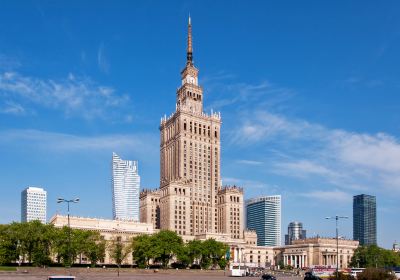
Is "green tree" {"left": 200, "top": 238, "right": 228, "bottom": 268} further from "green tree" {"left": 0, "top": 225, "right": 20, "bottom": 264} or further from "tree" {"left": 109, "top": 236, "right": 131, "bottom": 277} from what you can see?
"green tree" {"left": 0, "top": 225, "right": 20, "bottom": 264}

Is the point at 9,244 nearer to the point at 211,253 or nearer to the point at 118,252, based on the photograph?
the point at 118,252

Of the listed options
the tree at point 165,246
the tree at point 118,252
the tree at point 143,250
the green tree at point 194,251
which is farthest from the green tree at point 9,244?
the green tree at point 194,251

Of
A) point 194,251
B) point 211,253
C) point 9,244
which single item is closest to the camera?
point 9,244

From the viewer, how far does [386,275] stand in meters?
73.2

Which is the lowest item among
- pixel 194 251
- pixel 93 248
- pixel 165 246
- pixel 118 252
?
pixel 194 251

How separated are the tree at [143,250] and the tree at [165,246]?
123 centimetres

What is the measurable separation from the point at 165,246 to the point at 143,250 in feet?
22.0

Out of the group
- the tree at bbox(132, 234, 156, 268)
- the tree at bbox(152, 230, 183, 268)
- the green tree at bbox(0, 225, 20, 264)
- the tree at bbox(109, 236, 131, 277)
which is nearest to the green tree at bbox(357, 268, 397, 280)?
the tree at bbox(109, 236, 131, 277)

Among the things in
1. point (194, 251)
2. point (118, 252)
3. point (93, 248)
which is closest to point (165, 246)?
point (194, 251)

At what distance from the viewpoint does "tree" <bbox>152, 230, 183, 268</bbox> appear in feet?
519

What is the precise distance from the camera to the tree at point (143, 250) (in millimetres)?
158000

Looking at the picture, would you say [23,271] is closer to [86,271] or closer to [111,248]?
[86,271]

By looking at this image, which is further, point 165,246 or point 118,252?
point 165,246

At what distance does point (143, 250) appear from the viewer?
522 ft
